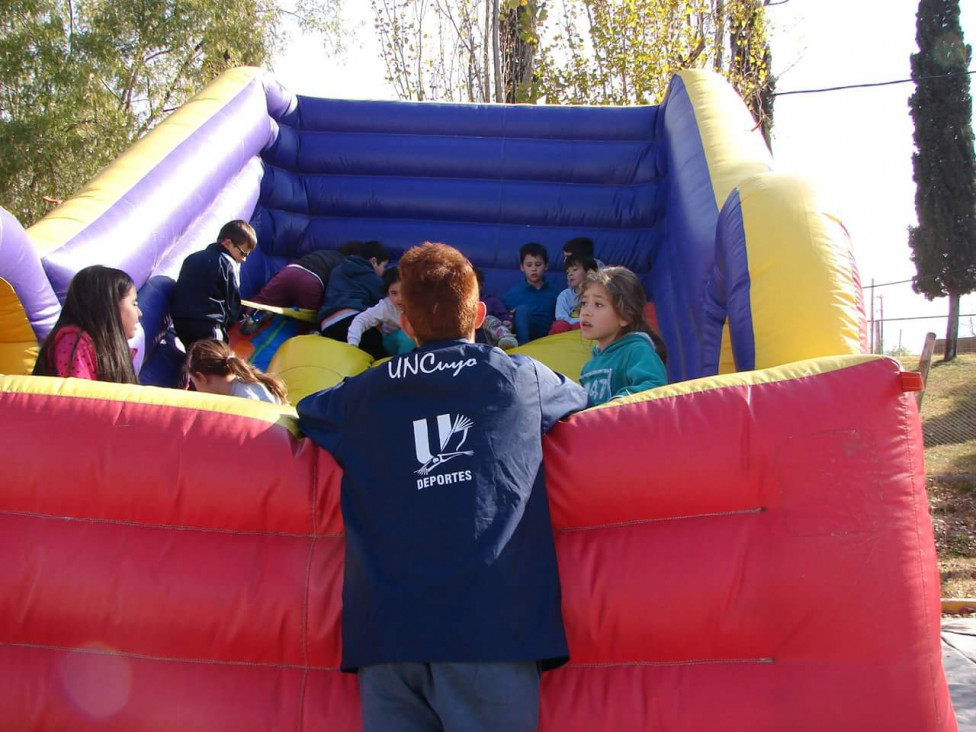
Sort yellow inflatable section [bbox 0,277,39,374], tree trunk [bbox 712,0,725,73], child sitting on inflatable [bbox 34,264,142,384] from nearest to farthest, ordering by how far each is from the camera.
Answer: child sitting on inflatable [bbox 34,264,142,384]
yellow inflatable section [bbox 0,277,39,374]
tree trunk [bbox 712,0,725,73]

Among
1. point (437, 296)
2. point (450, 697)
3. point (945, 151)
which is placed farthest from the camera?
point (945, 151)

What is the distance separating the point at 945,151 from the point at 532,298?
1192 centimetres

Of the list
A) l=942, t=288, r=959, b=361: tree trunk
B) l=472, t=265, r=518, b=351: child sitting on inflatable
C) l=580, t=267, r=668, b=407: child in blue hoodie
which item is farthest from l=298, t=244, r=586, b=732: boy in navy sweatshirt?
l=942, t=288, r=959, b=361: tree trunk

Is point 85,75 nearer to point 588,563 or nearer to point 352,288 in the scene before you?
point 352,288

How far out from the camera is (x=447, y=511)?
59.9 inches

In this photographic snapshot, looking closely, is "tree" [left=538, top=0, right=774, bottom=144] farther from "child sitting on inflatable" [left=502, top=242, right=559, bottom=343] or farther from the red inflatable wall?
the red inflatable wall

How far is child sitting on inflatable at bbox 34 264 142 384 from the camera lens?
8.27 ft

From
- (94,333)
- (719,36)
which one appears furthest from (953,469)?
(94,333)

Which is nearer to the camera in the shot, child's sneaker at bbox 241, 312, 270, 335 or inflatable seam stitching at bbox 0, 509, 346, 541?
inflatable seam stitching at bbox 0, 509, 346, 541

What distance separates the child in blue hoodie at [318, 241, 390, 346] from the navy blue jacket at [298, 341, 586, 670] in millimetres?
2597

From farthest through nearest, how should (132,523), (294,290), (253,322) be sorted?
(294,290) < (253,322) < (132,523)

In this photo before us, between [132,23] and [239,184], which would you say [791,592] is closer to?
[239,184]

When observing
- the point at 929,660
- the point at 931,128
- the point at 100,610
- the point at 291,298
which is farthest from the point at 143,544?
the point at 931,128

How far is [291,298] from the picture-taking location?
4445 millimetres
